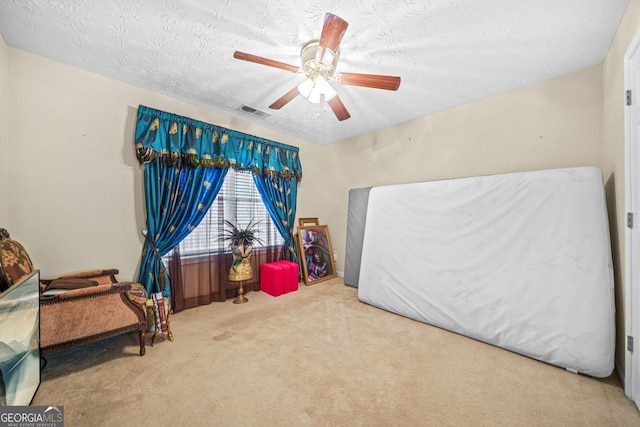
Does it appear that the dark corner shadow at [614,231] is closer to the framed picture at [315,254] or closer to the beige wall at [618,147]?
the beige wall at [618,147]

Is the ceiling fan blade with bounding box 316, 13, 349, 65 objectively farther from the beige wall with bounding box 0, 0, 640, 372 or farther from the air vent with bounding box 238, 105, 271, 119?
the beige wall with bounding box 0, 0, 640, 372

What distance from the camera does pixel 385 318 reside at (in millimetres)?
2703

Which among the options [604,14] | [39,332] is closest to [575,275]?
[604,14]

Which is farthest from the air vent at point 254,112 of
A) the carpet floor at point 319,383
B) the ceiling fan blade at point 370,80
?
the carpet floor at point 319,383

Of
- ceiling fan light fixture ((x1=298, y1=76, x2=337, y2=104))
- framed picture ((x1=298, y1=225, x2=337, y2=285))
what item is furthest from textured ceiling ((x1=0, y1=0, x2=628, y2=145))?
framed picture ((x1=298, y1=225, x2=337, y2=285))

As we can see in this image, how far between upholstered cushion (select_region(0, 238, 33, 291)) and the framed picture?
2.96 metres

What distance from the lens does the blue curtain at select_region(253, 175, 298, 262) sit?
3691 millimetres

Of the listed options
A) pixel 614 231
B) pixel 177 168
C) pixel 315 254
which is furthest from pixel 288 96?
pixel 614 231

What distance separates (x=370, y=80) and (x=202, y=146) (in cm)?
222

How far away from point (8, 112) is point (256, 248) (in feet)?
8.92

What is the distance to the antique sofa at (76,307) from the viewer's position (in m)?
1.62

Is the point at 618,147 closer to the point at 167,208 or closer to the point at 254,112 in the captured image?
the point at 254,112

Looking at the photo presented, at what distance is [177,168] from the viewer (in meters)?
2.81

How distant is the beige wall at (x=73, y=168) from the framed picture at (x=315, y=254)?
7.45ft
